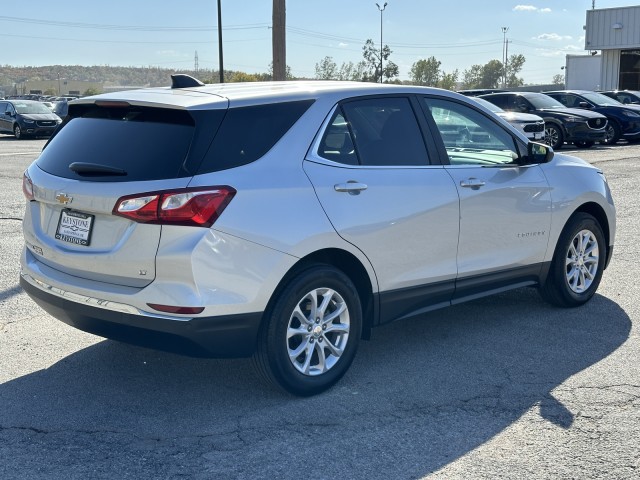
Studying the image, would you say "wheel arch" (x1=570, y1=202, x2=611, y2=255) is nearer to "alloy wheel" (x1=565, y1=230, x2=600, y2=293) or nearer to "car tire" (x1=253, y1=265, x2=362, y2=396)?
"alloy wheel" (x1=565, y1=230, x2=600, y2=293)

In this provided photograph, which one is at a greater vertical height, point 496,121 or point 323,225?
point 496,121

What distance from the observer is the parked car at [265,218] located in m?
4.29

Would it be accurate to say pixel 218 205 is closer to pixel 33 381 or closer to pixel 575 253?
pixel 33 381

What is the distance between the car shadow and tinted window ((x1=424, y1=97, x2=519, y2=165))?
128 centimetres

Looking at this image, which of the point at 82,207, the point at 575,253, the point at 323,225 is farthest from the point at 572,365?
the point at 82,207

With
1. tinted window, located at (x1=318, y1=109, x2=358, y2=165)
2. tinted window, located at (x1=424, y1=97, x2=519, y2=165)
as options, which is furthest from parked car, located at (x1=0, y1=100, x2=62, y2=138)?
tinted window, located at (x1=318, y1=109, x2=358, y2=165)

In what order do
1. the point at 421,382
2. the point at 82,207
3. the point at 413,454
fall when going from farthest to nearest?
the point at 421,382 < the point at 82,207 < the point at 413,454

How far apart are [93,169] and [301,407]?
69.2 inches

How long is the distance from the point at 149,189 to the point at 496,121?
2.91 m

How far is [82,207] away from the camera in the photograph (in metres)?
4.52

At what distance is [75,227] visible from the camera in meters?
4.62

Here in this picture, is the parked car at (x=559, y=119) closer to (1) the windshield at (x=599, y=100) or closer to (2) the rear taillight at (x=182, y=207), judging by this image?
(1) the windshield at (x=599, y=100)

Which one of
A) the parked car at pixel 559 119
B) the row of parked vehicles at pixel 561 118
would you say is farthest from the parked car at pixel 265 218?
the parked car at pixel 559 119

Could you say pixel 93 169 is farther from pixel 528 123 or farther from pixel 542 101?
pixel 542 101
